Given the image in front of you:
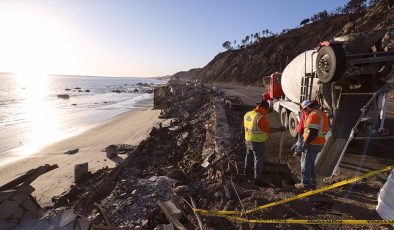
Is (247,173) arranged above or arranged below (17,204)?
below

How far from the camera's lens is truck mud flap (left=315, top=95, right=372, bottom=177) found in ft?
28.6

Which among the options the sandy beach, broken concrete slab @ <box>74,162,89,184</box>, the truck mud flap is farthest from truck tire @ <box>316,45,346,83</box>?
the sandy beach

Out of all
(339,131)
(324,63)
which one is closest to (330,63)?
(324,63)

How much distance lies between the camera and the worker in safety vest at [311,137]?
661cm

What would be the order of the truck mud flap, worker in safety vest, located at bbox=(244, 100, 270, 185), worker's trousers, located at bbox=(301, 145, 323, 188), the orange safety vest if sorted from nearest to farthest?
the orange safety vest < worker's trousers, located at bbox=(301, 145, 323, 188) < worker in safety vest, located at bbox=(244, 100, 270, 185) < the truck mud flap

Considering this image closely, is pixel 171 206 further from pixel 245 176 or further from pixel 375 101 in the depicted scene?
pixel 375 101

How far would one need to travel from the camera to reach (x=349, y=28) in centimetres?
5075

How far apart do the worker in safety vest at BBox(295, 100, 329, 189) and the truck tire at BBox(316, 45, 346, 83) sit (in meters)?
2.50

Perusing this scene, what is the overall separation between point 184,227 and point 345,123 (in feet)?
20.4

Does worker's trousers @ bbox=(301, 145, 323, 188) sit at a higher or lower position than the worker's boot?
higher

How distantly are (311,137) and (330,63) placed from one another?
3580mm

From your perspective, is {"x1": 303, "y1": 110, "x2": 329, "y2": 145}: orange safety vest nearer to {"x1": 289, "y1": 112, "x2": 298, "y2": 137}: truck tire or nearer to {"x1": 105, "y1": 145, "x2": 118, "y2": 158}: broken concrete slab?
{"x1": 289, "y1": 112, "x2": 298, "y2": 137}: truck tire

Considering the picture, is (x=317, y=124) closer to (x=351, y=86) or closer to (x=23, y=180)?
(x=351, y=86)

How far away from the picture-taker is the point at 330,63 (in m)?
9.16
